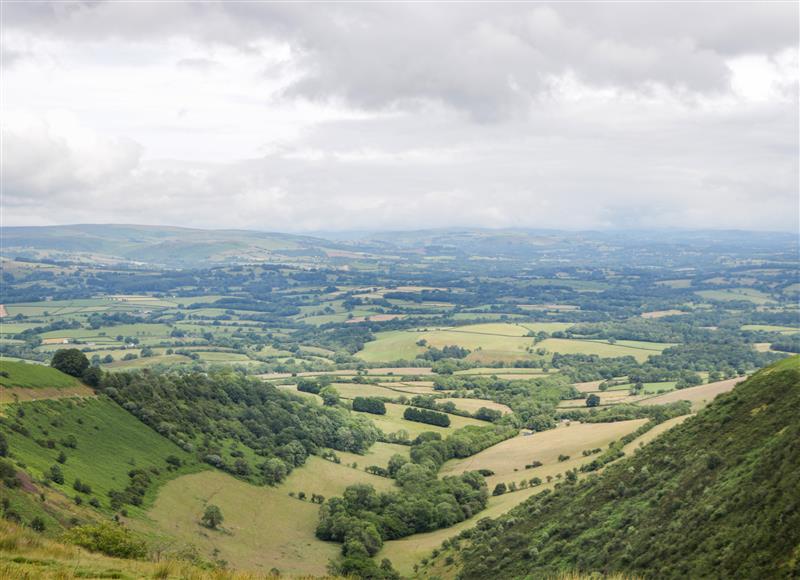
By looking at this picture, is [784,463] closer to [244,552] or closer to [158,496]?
[244,552]

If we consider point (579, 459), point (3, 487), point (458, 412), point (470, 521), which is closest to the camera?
point (3, 487)

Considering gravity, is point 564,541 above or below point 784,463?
below

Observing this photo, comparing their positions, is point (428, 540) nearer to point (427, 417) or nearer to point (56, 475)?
point (56, 475)

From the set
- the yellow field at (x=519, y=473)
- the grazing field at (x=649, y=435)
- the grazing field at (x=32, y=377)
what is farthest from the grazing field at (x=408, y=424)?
the grazing field at (x=32, y=377)

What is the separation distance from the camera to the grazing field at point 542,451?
88812 mm

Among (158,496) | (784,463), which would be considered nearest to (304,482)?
Answer: (158,496)

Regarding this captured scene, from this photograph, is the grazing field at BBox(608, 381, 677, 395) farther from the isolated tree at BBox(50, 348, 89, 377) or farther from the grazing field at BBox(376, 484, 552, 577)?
the isolated tree at BBox(50, 348, 89, 377)

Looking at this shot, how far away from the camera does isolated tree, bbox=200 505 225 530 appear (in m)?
70.9

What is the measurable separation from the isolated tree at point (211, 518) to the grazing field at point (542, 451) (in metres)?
37.2

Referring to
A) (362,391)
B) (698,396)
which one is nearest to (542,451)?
(698,396)

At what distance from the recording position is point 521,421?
12962 centimetres

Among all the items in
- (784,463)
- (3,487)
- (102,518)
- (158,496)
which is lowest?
(158,496)

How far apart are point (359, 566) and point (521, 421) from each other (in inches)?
2735

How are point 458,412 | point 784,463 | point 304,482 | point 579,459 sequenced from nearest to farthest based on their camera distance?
point 784,463, point 579,459, point 304,482, point 458,412
